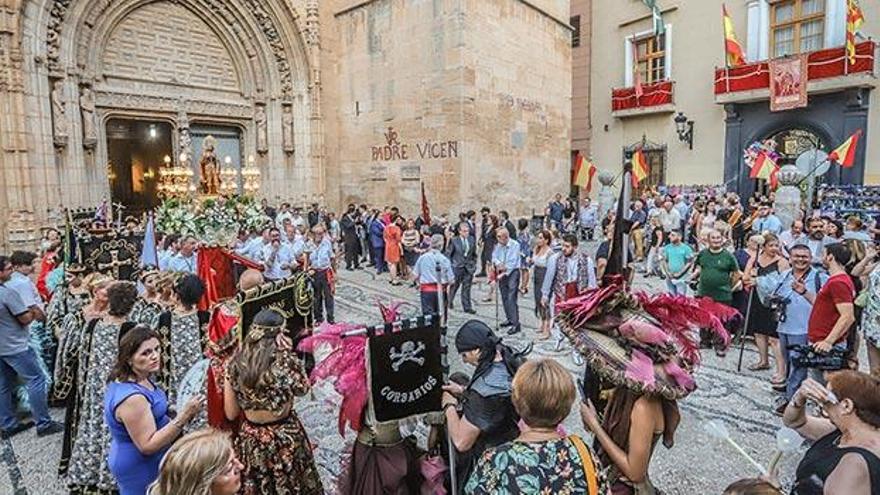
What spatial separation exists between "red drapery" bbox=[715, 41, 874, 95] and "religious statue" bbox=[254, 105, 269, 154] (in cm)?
1575

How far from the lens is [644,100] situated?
2025cm

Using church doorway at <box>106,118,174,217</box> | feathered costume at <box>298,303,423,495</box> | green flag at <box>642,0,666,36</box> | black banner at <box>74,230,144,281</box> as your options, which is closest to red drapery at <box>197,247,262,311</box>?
black banner at <box>74,230,144,281</box>

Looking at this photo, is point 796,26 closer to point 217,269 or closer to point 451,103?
point 451,103

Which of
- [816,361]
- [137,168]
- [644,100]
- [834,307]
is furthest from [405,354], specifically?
[644,100]

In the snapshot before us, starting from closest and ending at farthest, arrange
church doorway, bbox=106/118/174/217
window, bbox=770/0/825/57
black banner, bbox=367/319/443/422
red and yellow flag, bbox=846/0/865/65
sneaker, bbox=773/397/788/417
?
black banner, bbox=367/319/443/422
sneaker, bbox=773/397/788/417
red and yellow flag, bbox=846/0/865/65
window, bbox=770/0/825/57
church doorway, bbox=106/118/174/217

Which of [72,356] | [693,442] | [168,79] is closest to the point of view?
[72,356]

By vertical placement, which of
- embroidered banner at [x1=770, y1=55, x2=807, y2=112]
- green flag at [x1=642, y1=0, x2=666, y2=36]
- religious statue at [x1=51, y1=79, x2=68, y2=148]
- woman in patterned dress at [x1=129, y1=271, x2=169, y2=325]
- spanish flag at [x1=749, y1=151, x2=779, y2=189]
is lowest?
woman in patterned dress at [x1=129, y1=271, x2=169, y2=325]

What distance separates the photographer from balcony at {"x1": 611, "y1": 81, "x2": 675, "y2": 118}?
1967cm

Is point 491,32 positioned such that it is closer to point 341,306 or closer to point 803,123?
point 341,306

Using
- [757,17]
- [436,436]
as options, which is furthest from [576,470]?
[757,17]

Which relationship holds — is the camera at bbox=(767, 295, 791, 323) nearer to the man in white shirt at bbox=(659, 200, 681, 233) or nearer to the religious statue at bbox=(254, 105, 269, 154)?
the man in white shirt at bbox=(659, 200, 681, 233)

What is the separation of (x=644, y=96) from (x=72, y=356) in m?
20.7

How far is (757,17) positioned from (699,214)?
380 inches

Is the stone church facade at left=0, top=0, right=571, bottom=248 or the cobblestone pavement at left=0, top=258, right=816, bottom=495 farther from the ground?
the stone church facade at left=0, top=0, right=571, bottom=248
